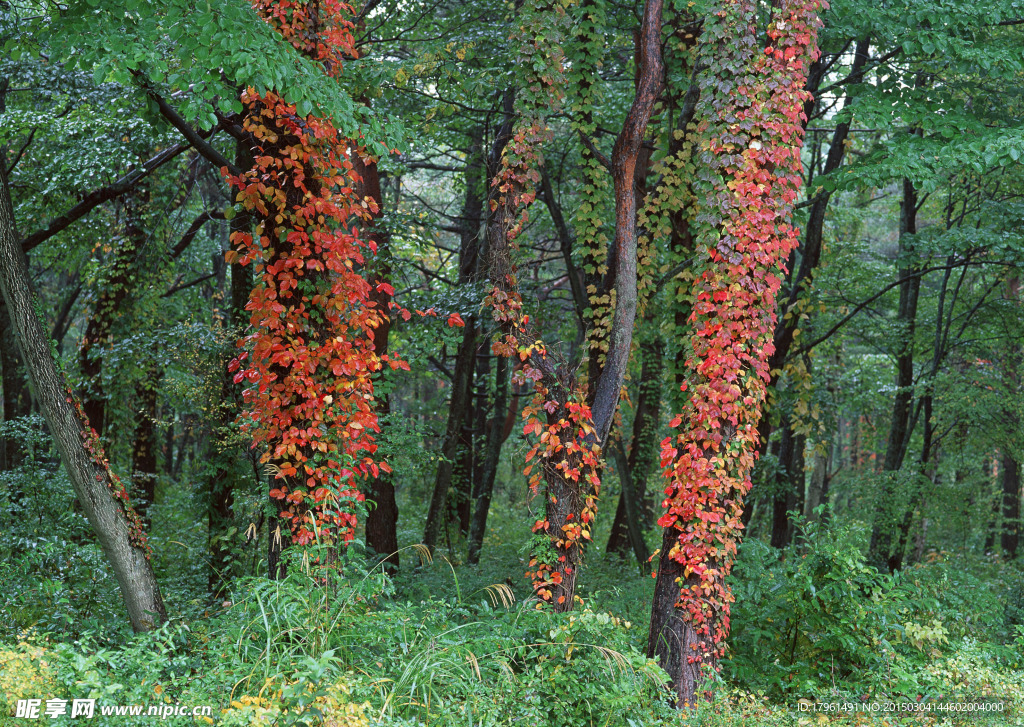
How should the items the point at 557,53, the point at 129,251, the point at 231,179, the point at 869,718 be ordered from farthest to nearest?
1. the point at 129,251
2. the point at 557,53
3. the point at 231,179
4. the point at 869,718

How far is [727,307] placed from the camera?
229 inches

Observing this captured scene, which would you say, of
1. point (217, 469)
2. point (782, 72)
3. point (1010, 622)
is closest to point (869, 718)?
point (1010, 622)

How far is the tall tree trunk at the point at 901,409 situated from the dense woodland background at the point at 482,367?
0.19ft

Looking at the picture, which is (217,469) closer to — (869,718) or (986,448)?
(869,718)

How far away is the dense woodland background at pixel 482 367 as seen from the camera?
4418mm

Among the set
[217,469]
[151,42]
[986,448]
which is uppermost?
[151,42]

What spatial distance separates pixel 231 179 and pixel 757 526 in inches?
555

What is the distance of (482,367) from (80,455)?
10185mm

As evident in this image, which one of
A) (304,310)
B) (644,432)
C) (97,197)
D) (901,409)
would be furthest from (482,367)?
(304,310)

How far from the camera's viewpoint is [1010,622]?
747cm

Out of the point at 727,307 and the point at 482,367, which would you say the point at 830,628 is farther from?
the point at 482,367

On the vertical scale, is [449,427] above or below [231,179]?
below

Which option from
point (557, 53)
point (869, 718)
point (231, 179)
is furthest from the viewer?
point (557, 53)

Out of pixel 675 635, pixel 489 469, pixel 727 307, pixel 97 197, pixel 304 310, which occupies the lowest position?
pixel 675 635
